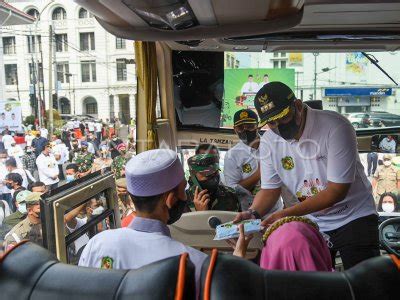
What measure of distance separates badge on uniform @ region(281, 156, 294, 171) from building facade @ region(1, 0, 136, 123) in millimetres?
1391

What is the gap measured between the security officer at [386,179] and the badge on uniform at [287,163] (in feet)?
11.3

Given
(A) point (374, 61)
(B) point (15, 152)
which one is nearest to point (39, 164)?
(B) point (15, 152)

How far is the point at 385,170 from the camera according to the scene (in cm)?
589

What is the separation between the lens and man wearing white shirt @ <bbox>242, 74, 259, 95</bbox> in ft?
13.6

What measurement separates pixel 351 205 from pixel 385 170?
155 inches

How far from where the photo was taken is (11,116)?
1191 cm

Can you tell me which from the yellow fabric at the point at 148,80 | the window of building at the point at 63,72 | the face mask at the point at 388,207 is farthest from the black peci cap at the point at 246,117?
the window of building at the point at 63,72

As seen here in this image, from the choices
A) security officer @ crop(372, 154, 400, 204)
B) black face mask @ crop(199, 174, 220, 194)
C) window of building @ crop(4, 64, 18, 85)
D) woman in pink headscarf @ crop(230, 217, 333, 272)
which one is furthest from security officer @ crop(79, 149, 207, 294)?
security officer @ crop(372, 154, 400, 204)

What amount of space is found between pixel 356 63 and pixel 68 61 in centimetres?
783

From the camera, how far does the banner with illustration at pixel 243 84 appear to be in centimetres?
404

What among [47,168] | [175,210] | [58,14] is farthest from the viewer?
[47,168]

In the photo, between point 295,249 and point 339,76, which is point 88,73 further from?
point 295,249

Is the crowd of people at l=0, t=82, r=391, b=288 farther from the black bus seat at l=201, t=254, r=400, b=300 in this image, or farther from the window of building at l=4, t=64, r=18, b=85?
the window of building at l=4, t=64, r=18, b=85

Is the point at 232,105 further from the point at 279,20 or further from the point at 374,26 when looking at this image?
the point at 279,20
